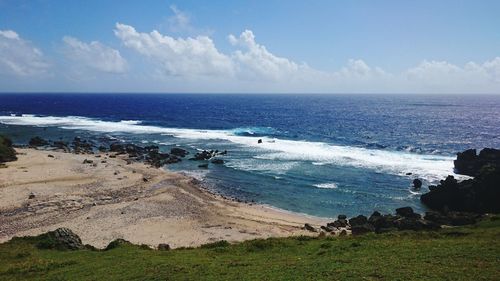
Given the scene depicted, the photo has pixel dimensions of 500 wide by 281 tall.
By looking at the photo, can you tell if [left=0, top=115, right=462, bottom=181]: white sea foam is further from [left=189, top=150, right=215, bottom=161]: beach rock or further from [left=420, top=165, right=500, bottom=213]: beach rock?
[left=420, top=165, right=500, bottom=213]: beach rock

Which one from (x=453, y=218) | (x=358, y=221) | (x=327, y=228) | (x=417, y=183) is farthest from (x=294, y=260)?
(x=417, y=183)

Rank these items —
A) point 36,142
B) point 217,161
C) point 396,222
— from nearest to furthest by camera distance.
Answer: point 396,222, point 217,161, point 36,142

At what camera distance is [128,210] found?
43.8 meters

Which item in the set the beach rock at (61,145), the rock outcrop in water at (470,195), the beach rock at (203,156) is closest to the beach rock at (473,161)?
the rock outcrop in water at (470,195)

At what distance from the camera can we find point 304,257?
23547 mm

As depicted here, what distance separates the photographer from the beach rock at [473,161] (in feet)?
206

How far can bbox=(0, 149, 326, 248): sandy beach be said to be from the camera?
3744 cm

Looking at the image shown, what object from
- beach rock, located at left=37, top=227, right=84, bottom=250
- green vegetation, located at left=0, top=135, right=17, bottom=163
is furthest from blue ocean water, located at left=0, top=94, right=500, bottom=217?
green vegetation, located at left=0, top=135, right=17, bottom=163

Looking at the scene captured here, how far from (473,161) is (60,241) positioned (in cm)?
5947

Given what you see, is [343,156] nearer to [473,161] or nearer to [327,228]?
[473,161]

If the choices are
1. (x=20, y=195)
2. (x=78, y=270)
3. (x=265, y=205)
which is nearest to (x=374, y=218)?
(x=265, y=205)

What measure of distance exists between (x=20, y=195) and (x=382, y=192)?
43.7 m

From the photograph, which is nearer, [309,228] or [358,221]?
[309,228]

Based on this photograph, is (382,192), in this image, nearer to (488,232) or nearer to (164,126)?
(488,232)
